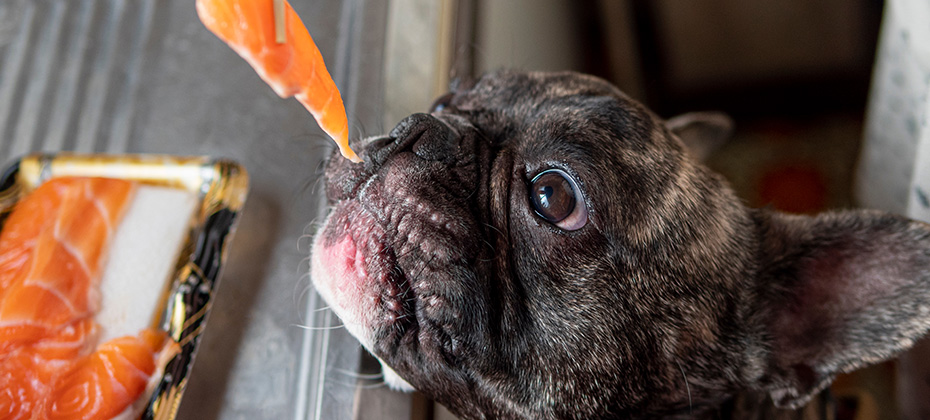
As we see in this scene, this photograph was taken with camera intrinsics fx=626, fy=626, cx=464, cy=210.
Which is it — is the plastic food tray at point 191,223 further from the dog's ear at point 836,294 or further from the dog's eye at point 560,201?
the dog's ear at point 836,294

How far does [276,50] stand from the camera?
1.14 metres

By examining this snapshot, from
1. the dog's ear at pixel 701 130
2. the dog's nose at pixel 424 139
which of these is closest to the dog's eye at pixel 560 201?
the dog's nose at pixel 424 139

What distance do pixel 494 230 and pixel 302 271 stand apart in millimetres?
845

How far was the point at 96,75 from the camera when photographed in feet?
8.06

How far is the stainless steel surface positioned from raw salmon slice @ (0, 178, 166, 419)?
0.26m

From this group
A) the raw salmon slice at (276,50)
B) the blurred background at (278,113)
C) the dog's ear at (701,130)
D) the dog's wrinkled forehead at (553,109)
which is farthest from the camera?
the dog's ear at (701,130)

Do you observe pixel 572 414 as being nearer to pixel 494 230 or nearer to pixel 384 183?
pixel 494 230

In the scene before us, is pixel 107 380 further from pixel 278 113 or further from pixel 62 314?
pixel 278 113

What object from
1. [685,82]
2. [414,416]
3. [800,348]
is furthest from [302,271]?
[685,82]

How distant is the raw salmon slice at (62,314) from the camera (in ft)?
5.10

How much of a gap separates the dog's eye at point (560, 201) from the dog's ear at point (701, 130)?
123cm

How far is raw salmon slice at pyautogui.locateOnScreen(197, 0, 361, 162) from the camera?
1.07m

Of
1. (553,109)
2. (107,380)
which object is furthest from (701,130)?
(107,380)

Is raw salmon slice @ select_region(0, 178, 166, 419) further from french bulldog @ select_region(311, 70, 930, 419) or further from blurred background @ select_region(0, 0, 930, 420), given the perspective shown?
french bulldog @ select_region(311, 70, 930, 419)
